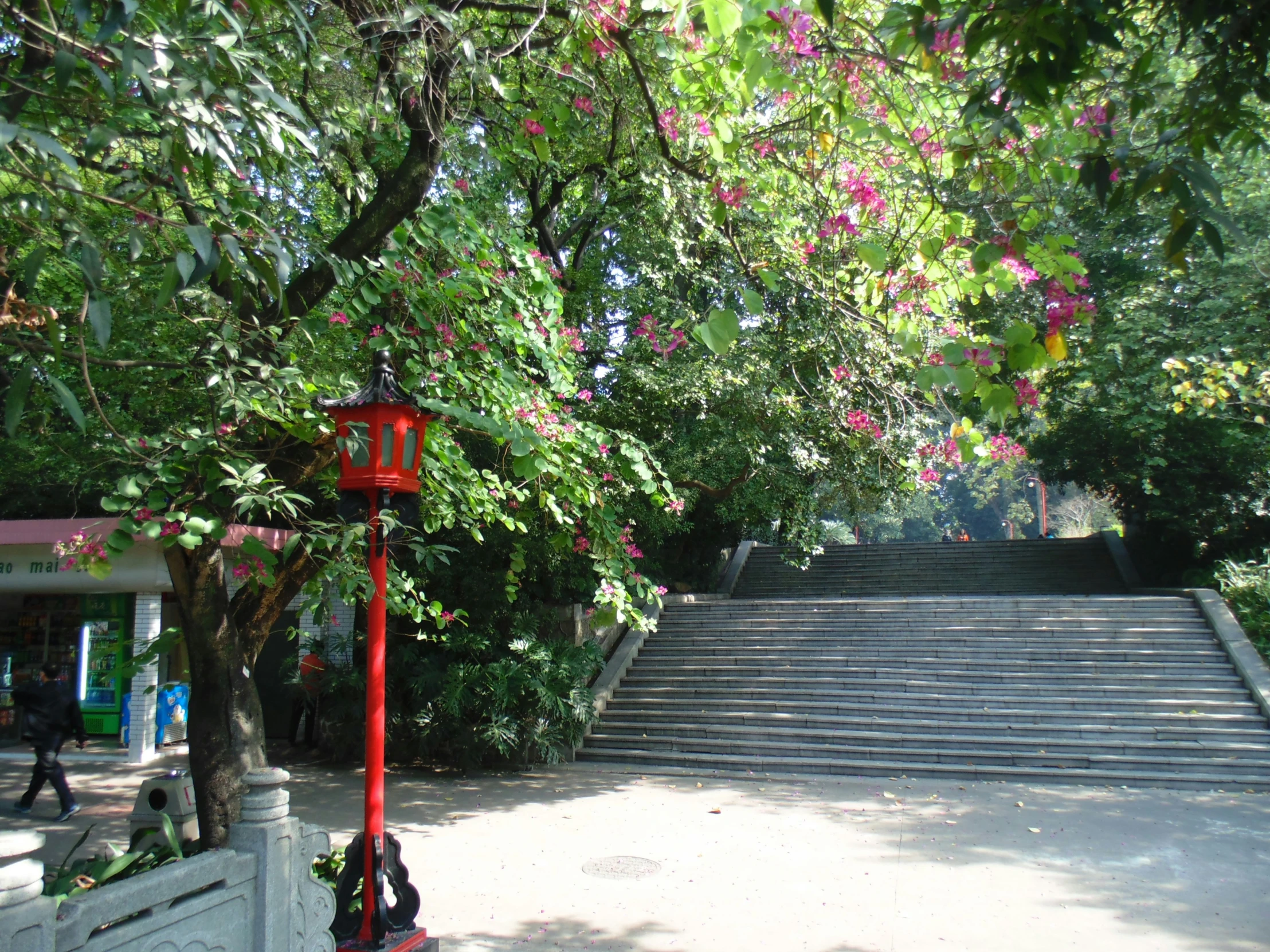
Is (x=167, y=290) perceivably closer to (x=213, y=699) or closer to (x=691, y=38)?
(x=213, y=699)

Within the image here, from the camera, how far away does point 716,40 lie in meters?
3.92

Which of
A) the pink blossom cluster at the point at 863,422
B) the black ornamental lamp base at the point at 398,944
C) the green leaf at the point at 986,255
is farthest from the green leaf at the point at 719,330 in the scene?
the pink blossom cluster at the point at 863,422

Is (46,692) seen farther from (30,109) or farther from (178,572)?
(30,109)

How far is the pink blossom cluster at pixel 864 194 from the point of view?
223 inches

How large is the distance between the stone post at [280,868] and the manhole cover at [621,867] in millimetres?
2953

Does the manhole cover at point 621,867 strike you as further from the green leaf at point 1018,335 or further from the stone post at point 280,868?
the green leaf at point 1018,335

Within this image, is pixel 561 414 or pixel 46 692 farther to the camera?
pixel 46 692

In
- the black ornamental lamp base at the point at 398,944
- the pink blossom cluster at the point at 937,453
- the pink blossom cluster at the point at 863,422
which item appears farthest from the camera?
the pink blossom cluster at the point at 937,453

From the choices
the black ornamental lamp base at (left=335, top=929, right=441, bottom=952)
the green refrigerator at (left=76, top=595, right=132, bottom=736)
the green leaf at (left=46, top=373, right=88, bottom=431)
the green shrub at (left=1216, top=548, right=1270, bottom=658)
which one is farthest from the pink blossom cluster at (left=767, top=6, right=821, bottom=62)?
the green refrigerator at (left=76, top=595, right=132, bottom=736)

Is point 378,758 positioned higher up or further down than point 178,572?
further down

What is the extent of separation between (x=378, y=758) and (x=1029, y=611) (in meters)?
12.0

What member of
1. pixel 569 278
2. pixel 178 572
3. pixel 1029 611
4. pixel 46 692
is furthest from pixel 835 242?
pixel 1029 611

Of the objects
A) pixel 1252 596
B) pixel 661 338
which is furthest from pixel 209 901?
pixel 1252 596

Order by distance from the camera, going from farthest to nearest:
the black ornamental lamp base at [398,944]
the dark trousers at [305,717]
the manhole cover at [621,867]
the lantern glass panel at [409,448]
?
the dark trousers at [305,717]
the manhole cover at [621,867]
the lantern glass panel at [409,448]
the black ornamental lamp base at [398,944]
